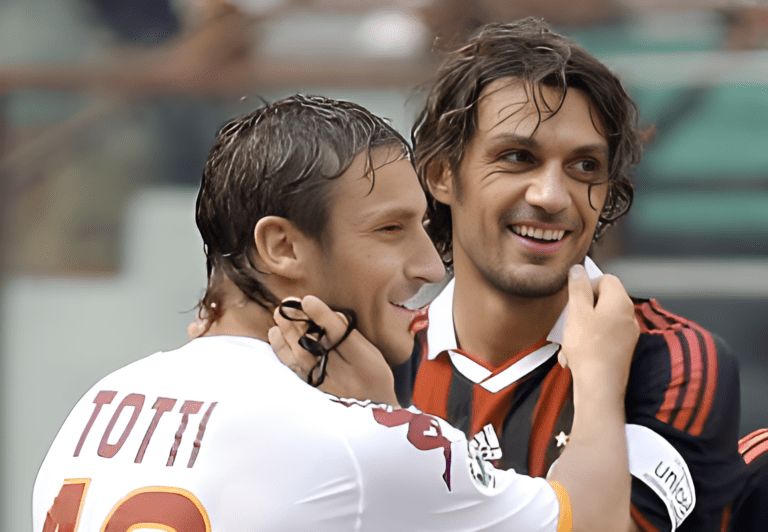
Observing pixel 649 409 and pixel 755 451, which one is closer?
pixel 649 409

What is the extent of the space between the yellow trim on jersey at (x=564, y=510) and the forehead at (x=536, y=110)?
76 cm

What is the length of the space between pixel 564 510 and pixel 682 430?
15.1 inches

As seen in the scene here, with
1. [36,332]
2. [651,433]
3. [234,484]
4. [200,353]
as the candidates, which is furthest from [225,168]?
[36,332]

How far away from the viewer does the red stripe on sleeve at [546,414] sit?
6.24 ft

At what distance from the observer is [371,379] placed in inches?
64.3

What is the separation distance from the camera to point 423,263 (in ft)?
5.29

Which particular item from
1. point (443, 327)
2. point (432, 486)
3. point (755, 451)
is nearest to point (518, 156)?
point (443, 327)

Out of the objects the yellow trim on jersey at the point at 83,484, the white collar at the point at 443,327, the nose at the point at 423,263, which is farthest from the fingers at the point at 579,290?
the yellow trim on jersey at the point at 83,484

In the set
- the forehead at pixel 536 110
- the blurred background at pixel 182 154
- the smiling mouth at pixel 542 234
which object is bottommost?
the blurred background at pixel 182 154

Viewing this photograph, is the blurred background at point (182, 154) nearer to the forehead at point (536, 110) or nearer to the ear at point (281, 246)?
the forehead at point (536, 110)

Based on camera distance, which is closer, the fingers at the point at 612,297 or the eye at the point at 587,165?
the fingers at the point at 612,297

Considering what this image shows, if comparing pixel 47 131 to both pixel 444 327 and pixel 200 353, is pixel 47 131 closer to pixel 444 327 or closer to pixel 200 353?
pixel 444 327

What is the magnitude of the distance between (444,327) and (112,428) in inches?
37.8

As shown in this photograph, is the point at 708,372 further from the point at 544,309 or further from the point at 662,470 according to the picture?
the point at 544,309
